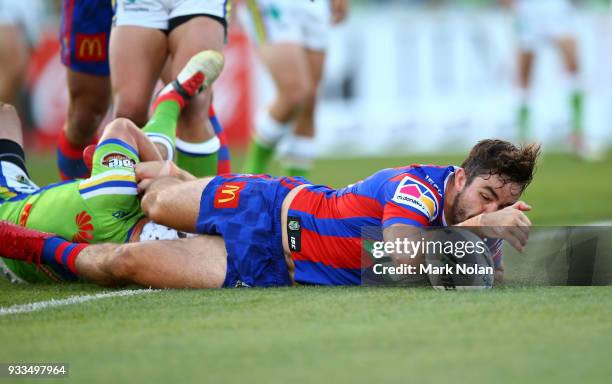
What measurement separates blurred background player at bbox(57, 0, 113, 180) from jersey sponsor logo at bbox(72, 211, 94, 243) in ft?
6.08

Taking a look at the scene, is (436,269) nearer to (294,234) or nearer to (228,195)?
(294,234)

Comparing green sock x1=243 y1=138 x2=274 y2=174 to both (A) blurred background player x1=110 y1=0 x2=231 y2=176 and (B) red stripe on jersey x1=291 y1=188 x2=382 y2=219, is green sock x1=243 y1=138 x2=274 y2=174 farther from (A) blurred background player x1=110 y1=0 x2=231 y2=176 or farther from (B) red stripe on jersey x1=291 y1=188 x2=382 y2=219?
(B) red stripe on jersey x1=291 y1=188 x2=382 y2=219

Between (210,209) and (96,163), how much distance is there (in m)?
0.69

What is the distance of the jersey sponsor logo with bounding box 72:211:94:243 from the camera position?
15.6ft

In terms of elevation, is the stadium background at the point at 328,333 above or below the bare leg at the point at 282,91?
below

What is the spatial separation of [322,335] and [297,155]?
4547mm

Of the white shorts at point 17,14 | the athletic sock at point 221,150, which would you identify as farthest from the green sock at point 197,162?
the white shorts at point 17,14

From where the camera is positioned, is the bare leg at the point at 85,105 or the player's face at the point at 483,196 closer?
the player's face at the point at 483,196

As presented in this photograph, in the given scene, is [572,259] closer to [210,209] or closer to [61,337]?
[210,209]

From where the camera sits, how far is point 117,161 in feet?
16.1

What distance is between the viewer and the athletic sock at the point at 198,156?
5.92 metres

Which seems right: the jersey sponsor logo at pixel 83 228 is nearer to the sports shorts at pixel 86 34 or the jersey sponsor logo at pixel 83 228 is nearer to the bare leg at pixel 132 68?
the bare leg at pixel 132 68

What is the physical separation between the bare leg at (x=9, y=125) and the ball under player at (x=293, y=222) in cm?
86

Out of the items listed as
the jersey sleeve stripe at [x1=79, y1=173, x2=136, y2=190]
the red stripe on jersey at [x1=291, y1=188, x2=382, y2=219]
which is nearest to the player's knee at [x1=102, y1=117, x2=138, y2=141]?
the jersey sleeve stripe at [x1=79, y1=173, x2=136, y2=190]
